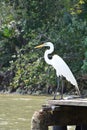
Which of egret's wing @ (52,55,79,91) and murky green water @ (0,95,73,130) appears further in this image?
murky green water @ (0,95,73,130)

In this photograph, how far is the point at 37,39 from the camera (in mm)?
29766

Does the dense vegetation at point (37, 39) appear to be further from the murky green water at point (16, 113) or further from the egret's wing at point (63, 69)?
the egret's wing at point (63, 69)

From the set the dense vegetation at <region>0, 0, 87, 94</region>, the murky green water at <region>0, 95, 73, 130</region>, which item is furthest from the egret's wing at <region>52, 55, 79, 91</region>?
the dense vegetation at <region>0, 0, 87, 94</region>

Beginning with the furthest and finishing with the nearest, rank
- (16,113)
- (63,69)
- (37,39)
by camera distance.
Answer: (37,39) < (16,113) < (63,69)

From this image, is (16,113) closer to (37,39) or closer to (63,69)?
(63,69)

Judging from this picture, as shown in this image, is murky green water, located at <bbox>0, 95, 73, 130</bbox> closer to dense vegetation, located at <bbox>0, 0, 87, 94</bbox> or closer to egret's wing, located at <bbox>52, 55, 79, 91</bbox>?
egret's wing, located at <bbox>52, 55, 79, 91</bbox>

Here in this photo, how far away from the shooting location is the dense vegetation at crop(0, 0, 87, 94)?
93.1 feet

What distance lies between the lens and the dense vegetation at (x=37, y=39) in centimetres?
2838

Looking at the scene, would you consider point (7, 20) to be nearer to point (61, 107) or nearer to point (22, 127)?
point (22, 127)

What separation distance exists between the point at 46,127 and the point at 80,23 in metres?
20.8

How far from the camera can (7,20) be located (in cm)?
3341

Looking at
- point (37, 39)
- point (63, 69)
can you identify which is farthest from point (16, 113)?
point (37, 39)

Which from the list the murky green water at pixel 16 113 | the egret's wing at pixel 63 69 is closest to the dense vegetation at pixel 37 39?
the murky green water at pixel 16 113

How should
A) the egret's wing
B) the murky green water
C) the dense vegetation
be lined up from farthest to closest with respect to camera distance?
the dense vegetation < the murky green water < the egret's wing
